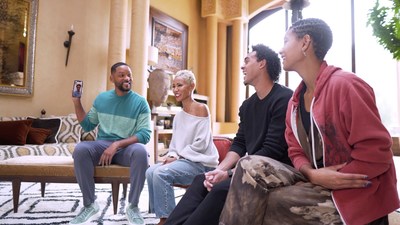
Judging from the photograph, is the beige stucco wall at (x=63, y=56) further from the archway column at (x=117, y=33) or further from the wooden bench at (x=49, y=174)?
the wooden bench at (x=49, y=174)

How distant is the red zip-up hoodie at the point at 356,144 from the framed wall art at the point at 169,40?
18.7 ft

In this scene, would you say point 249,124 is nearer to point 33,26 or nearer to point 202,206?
point 202,206

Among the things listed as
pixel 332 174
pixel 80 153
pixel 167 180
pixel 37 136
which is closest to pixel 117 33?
pixel 37 136

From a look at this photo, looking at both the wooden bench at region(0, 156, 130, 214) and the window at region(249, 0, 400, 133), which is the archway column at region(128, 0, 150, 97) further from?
the window at region(249, 0, 400, 133)

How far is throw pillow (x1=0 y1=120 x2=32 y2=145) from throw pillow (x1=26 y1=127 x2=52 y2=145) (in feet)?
0.35

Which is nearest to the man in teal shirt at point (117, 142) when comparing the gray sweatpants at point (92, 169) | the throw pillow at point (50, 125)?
the gray sweatpants at point (92, 169)

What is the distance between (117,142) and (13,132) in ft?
7.27

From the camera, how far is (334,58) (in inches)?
304

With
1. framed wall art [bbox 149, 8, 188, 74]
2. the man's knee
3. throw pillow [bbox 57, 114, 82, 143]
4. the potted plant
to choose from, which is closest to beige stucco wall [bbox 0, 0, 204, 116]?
throw pillow [bbox 57, 114, 82, 143]

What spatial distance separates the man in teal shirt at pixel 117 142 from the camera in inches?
91.4

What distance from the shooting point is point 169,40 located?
23.0 feet

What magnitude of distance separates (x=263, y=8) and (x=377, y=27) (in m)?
7.84

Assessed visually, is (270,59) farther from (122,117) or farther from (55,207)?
(55,207)

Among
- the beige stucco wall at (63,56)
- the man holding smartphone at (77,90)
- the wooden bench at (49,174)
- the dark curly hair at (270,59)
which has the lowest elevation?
the wooden bench at (49,174)
